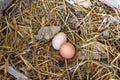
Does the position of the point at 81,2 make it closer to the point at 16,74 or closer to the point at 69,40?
the point at 69,40

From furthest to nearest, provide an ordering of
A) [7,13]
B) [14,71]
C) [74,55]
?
[7,13] < [74,55] < [14,71]

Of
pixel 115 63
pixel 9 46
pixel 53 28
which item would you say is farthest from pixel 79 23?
pixel 9 46

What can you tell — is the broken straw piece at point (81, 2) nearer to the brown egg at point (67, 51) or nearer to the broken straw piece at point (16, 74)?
the brown egg at point (67, 51)

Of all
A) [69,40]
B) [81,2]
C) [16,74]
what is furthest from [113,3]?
[16,74]

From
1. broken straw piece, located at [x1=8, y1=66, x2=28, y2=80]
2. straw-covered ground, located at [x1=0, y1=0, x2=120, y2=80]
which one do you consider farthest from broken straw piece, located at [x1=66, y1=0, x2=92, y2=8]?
broken straw piece, located at [x1=8, y1=66, x2=28, y2=80]

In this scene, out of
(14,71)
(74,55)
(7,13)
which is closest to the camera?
(14,71)

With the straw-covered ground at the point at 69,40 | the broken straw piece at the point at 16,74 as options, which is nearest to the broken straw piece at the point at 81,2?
the straw-covered ground at the point at 69,40

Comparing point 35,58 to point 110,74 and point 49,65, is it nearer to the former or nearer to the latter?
point 49,65
